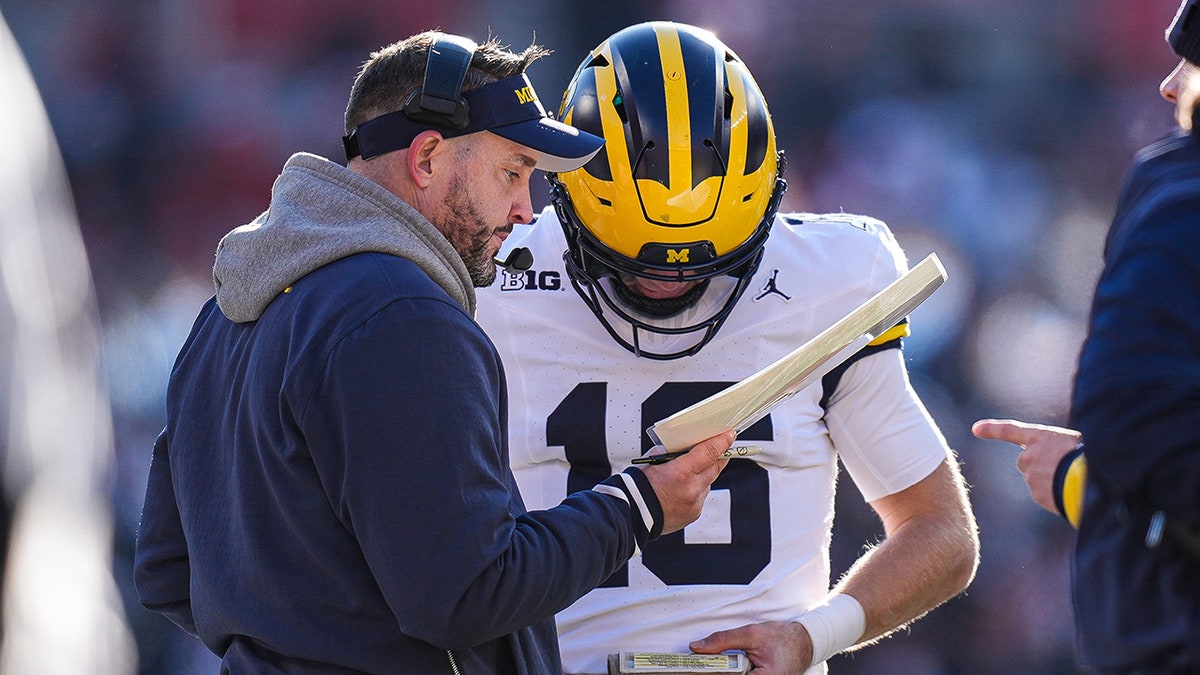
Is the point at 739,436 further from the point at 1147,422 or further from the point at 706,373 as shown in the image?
the point at 1147,422

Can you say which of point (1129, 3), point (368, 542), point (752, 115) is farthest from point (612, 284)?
point (1129, 3)

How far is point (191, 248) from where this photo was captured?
400cm

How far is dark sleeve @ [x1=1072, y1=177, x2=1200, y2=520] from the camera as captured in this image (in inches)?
46.6

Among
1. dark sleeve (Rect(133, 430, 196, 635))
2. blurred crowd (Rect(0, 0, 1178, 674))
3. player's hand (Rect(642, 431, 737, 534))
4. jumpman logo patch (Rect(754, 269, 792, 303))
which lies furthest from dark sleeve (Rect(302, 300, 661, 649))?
blurred crowd (Rect(0, 0, 1178, 674))

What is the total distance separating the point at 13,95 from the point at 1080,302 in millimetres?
3220

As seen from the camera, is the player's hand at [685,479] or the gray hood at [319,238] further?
the player's hand at [685,479]

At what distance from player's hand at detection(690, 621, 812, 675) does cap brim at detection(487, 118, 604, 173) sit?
2.51ft

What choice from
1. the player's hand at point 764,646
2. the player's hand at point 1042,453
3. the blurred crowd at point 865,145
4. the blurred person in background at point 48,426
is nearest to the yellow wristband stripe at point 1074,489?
the player's hand at point 1042,453

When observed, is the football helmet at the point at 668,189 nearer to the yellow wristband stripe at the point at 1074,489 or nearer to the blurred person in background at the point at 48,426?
the yellow wristband stripe at the point at 1074,489

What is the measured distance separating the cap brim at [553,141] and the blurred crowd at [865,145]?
87.9 inches

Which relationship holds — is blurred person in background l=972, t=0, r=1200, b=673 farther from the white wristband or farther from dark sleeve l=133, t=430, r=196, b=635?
dark sleeve l=133, t=430, r=196, b=635

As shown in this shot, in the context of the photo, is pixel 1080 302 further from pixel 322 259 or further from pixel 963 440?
pixel 322 259

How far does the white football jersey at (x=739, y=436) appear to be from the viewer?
7.01 ft

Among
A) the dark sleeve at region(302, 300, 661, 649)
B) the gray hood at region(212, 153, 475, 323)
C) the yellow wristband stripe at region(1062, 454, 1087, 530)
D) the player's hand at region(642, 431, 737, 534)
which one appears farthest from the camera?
the player's hand at region(642, 431, 737, 534)
